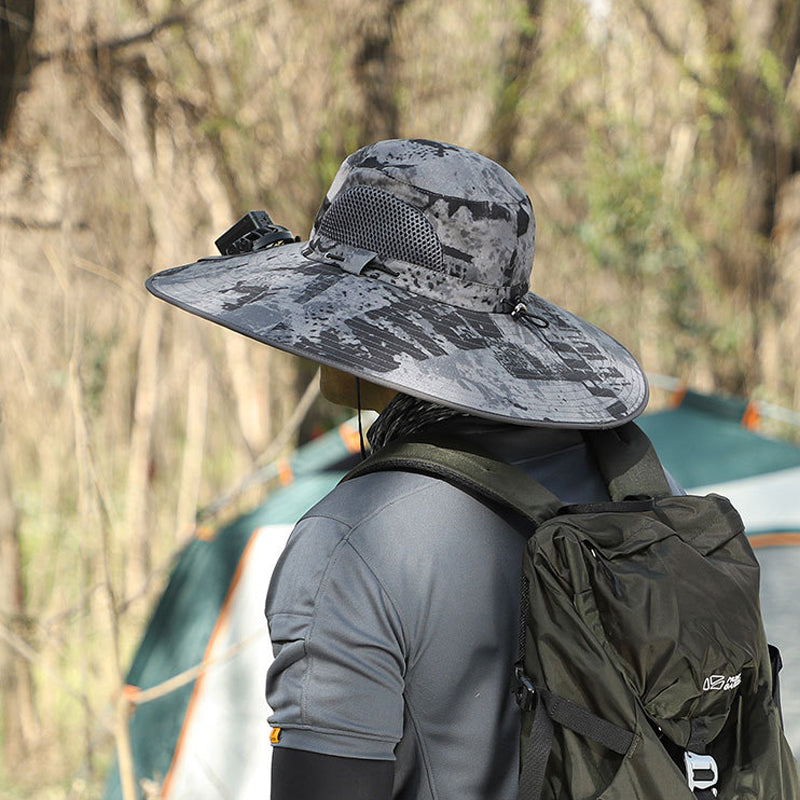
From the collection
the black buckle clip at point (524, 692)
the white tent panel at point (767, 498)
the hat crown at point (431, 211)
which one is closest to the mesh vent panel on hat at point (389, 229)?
the hat crown at point (431, 211)

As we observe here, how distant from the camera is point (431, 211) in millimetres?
1001

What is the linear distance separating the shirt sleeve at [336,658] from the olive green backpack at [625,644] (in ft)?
0.41

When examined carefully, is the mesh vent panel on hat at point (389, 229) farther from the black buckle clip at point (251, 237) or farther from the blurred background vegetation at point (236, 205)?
the blurred background vegetation at point (236, 205)

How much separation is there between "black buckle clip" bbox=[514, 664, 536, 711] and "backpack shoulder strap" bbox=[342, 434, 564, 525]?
14 centimetres

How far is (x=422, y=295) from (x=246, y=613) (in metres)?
1.59

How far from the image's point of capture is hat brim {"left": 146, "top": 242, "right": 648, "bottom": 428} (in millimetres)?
926

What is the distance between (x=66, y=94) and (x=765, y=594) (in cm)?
237

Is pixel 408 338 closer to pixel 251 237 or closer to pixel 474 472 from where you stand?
pixel 474 472

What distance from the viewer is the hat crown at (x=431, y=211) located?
1.00 meters

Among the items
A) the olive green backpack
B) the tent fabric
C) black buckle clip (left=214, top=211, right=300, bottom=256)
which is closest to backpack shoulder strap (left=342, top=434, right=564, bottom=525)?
the olive green backpack

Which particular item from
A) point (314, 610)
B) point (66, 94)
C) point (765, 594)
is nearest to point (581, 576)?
point (314, 610)

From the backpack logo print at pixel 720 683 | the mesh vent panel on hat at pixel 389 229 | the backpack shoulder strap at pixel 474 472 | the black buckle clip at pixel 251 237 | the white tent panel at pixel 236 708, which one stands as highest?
the mesh vent panel on hat at pixel 389 229

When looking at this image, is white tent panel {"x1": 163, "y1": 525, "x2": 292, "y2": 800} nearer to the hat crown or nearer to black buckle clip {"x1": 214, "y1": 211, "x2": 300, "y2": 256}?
black buckle clip {"x1": 214, "y1": 211, "x2": 300, "y2": 256}

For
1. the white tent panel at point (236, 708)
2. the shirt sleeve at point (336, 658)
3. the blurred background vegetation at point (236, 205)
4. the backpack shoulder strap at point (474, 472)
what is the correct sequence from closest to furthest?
the shirt sleeve at point (336, 658) → the backpack shoulder strap at point (474, 472) → the white tent panel at point (236, 708) → the blurred background vegetation at point (236, 205)
